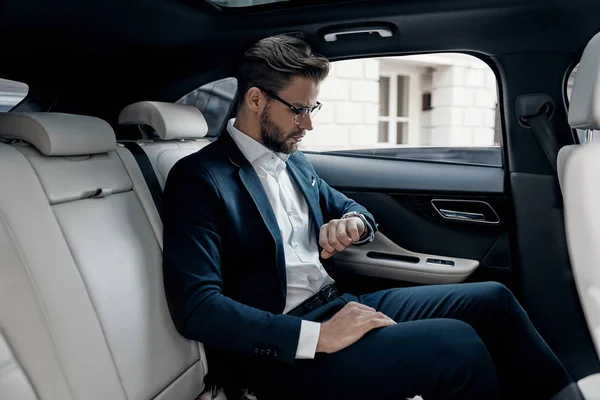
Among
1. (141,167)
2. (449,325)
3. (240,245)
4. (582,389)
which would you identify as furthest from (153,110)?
(582,389)

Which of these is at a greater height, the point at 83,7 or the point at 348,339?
the point at 83,7

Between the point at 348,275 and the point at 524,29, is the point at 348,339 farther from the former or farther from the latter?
the point at 524,29

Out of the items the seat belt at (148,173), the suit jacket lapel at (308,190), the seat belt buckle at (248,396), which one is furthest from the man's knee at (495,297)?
the seat belt at (148,173)

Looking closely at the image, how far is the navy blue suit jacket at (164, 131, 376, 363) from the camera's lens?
1.30 metres

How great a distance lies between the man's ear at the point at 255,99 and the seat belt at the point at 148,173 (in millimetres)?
337

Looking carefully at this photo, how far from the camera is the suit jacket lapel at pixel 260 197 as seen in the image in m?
1.52

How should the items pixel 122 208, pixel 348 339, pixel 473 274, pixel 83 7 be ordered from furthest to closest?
pixel 473 274, pixel 83 7, pixel 122 208, pixel 348 339

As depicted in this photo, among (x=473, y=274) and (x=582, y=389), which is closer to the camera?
(x=582, y=389)

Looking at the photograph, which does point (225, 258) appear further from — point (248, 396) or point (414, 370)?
point (414, 370)

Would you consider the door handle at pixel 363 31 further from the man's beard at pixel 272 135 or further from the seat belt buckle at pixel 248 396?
the seat belt buckle at pixel 248 396

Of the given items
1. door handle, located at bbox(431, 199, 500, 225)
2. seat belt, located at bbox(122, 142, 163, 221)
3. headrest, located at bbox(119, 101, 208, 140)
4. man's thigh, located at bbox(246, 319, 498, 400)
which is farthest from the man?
door handle, located at bbox(431, 199, 500, 225)

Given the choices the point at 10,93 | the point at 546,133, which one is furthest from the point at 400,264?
the point at 10,93

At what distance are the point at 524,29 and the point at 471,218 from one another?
0.65 metres

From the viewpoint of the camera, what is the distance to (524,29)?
5.77ft
